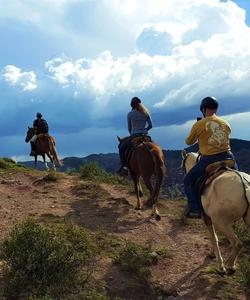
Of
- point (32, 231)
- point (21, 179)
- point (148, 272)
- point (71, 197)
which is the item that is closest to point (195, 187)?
point (148, 272)

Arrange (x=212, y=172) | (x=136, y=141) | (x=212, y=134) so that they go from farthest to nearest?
(x=136, y=141), (x=212, y=134), (x=212, y=172)

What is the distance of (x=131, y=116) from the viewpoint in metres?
15.4

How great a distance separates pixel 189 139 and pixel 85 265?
3.10 metres

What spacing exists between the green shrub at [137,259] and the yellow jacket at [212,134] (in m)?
2.44

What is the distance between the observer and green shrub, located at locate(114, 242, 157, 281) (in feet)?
31.6

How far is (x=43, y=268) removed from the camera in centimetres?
851

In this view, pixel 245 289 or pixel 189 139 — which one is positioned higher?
pixel 189 139

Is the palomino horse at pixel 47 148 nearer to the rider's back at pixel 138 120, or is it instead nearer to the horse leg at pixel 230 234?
the rider's back at pixel 138 120

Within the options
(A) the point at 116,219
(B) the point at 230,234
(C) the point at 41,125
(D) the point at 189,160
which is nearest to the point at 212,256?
(B) the point at 230,234

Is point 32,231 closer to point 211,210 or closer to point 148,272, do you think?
point 148,272

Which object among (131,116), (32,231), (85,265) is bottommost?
(85,265)

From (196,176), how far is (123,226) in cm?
407

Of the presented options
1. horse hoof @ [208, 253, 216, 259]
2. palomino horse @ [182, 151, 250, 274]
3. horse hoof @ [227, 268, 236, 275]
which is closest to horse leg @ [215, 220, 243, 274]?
palomino horse @ [182, 151, 250, 274]

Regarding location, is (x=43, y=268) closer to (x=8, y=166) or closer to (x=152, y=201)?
(x=152, y=201)
